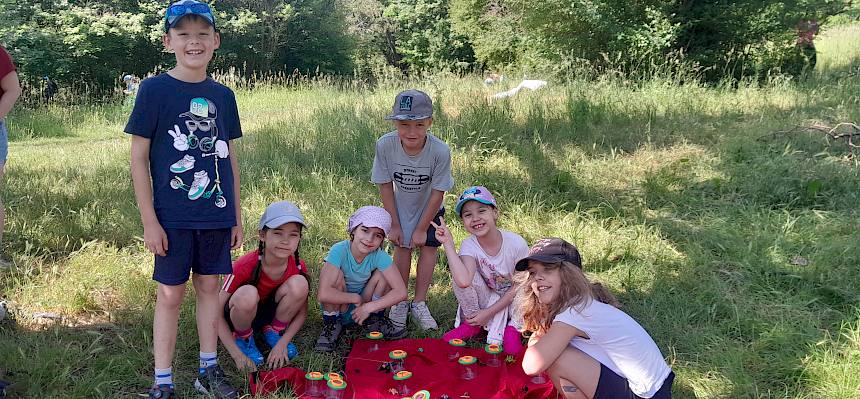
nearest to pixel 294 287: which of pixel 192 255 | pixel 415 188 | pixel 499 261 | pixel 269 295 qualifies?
pixel 269 295

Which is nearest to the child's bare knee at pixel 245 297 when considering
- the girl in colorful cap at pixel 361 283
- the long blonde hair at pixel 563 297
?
the girl in colorful cap at pixel 361 283

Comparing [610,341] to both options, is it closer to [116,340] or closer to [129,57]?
[116,340]

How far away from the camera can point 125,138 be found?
9.11m

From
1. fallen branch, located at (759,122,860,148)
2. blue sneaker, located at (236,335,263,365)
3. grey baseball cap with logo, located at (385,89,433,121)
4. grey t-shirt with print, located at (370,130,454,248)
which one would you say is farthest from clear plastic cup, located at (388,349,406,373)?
fallen branch, located at (759,122,860,148)

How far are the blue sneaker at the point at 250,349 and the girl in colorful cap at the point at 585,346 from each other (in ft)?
4.62

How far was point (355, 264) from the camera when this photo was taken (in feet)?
11.9

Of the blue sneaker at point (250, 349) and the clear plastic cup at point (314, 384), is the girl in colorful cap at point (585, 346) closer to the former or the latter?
the clear plastic cup at point (314, 384)

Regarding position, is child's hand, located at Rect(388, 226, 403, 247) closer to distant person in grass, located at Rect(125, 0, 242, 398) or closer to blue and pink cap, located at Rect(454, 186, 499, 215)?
blue and pink cap, located at Rect(454, 186, 499, 215)

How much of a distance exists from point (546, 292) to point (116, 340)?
2.26m

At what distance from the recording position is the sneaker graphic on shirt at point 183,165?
102 inches

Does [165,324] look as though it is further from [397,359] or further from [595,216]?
[595,216]

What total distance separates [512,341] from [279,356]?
122 cm

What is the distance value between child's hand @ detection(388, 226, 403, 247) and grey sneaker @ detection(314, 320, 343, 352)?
584mm

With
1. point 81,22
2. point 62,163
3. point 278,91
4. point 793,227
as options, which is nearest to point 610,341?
point 793,227
